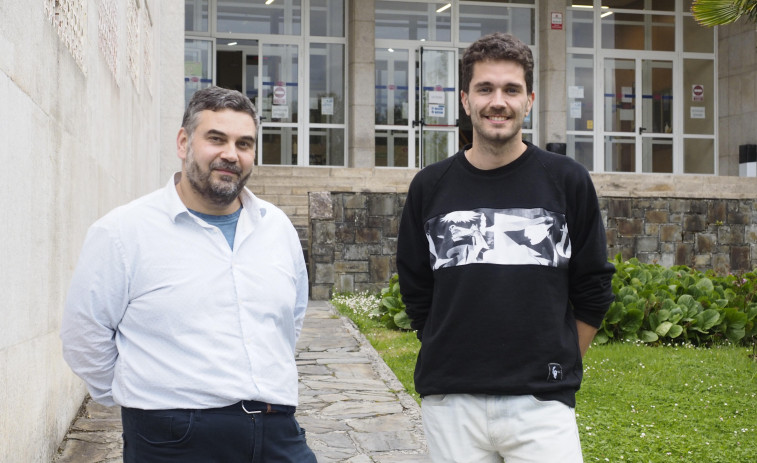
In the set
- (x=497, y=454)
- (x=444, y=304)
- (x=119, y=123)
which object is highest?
(x=119, y=123)

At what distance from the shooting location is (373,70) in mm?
19625

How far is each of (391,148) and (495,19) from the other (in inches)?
154

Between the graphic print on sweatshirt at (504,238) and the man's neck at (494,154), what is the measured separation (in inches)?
6.3

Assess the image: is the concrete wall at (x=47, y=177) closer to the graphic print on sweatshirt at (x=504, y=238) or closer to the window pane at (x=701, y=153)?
the graphic print on sweatshirt at (x=504, y=238)

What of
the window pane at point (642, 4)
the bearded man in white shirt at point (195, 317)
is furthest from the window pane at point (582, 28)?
the bearded man in white shirt at point (195, 317)

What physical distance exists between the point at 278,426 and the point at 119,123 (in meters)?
5.71

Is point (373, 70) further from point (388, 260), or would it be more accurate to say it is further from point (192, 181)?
point (192, 181)

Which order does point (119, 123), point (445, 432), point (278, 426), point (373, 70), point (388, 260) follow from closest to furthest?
1. point (278, 426)
2. point (445, 432)
3. point (119, 123)
4. point (388, 260)
5. point (373, 70)

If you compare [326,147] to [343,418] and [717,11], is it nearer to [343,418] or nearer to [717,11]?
[717,11]

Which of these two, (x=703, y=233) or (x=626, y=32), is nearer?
(x=703, y=233)

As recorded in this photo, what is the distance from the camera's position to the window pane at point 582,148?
70.4ft

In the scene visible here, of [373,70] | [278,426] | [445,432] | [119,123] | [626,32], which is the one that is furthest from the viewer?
[626,32]

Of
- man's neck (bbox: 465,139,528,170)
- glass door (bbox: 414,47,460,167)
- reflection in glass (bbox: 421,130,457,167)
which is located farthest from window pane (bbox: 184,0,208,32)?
man's neck (bbox: 465,139,528,170)

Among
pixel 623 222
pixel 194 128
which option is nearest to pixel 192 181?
pixel 194 128
